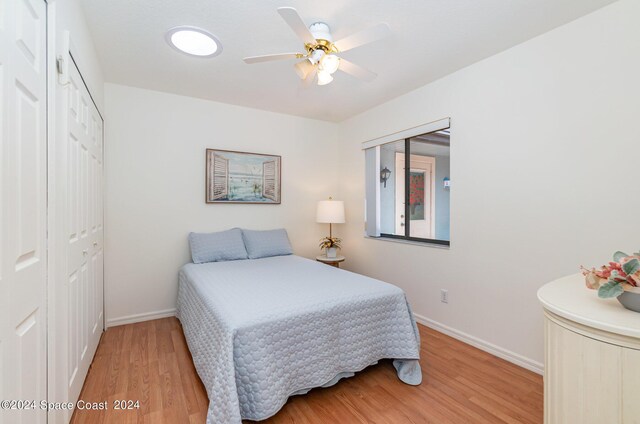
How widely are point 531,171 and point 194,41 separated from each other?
8.71ft

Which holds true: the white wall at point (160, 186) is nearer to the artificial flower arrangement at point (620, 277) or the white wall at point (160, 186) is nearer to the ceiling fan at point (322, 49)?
the ceiling fan at point (322, 49)

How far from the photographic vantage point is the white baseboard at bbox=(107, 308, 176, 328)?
9.83ft

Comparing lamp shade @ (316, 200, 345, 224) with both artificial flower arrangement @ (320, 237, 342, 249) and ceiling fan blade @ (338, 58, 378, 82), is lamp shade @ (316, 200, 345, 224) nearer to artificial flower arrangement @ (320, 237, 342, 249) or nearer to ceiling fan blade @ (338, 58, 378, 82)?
artificial flower arrangement @ (320, 237, 342, 249)

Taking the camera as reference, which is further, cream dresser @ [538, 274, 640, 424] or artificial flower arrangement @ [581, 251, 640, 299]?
artificial flower arrangement @ [581, 251, 640, 299]

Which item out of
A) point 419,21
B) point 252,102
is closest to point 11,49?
point 419,21

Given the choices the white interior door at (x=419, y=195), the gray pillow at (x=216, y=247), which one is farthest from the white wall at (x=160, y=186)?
the white interior door at (x=419, y=195)

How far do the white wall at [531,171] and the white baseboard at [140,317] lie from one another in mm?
2628

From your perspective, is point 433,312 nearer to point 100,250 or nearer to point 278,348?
point 278,348

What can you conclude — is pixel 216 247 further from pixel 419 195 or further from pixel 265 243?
pixel 419 195

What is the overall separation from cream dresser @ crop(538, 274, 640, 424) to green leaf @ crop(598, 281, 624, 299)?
0.06 m

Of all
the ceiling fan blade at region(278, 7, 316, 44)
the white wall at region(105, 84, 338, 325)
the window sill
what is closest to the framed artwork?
the white wall at region(105, 84, 338, 325)

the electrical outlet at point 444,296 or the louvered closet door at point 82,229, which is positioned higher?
the louvered closet door at point 82,229

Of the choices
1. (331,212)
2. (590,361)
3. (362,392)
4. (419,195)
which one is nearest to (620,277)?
(590,361)

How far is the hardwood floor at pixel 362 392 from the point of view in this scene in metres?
1.72
